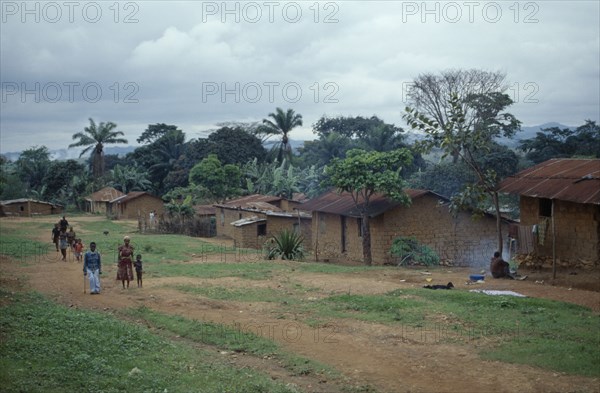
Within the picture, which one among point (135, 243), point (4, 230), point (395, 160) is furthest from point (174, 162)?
point (395, 160)

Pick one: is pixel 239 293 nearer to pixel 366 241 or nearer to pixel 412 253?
pixel 366 241

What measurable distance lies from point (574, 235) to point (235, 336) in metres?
11.6

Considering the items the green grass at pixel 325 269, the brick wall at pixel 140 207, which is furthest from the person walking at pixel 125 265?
the brick wall at pixel 140 207

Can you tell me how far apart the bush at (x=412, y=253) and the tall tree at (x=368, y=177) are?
1118 mm

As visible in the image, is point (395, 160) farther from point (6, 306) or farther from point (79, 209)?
point (79, 209)

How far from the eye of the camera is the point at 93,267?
1573 cm

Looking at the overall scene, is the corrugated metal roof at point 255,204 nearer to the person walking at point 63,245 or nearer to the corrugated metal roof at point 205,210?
the corrugated metal roof at point 205,210

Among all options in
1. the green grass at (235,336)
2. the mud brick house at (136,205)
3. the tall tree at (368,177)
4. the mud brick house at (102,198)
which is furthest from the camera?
the mud brick house at (102,198)

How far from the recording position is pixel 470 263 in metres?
26.2

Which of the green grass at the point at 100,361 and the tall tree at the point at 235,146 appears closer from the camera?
the green grass at the point at 100,361

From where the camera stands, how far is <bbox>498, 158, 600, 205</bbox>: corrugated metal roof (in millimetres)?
16828

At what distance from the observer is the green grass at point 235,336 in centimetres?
990

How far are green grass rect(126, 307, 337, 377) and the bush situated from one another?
1323cm

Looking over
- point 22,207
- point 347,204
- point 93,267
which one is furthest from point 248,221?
point 22,207
